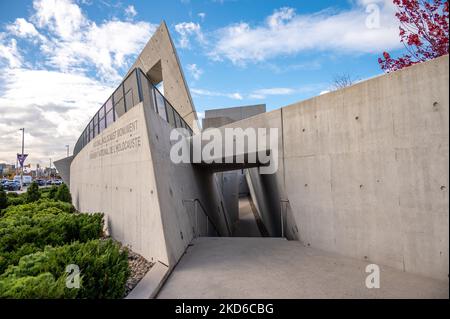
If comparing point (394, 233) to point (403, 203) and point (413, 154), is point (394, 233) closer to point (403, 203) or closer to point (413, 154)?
point (403, 203)

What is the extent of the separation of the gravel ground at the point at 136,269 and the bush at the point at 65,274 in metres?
0.45

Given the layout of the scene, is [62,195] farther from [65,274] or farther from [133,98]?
[65,274]

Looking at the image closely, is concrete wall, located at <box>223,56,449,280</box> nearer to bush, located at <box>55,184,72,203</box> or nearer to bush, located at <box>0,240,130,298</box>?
bush, located at <box>0,240,130,298</box>

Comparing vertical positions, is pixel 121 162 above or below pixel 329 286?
above

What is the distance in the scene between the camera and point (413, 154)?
14.2 feet

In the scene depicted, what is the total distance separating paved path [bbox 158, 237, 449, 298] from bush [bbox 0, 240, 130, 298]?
0.77 metres

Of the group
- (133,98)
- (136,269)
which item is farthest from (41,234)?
(133,98)

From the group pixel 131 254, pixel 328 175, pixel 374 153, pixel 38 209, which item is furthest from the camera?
pixel 38 209

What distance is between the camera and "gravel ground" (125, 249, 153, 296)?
14.7 feet

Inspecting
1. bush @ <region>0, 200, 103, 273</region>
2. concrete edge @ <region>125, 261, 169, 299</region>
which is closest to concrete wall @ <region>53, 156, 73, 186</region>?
bush @ <region>0, 200, 103, 273</region>

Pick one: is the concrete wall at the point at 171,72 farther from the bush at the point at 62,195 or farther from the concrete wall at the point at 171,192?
the concrete wall at the point at 171,192

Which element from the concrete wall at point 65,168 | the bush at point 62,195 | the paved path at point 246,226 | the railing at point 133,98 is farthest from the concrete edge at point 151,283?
the concrete wall at point 65,168

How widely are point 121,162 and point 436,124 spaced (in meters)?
7.08
